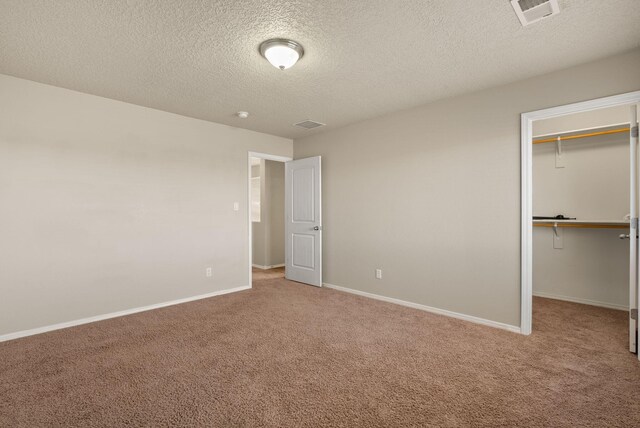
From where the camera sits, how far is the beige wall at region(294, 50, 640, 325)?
310cm

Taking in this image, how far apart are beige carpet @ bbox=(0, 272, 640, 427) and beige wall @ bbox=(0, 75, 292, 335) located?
46 centimetres

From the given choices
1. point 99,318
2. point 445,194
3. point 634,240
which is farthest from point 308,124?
point 634,240

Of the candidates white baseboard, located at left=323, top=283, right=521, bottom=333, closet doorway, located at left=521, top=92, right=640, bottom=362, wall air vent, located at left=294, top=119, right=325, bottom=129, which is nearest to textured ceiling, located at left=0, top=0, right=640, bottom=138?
wall air vent, located at left=294, top=119, right=325, bottom=129

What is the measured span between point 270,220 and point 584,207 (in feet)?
16.8

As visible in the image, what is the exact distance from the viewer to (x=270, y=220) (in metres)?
6.54

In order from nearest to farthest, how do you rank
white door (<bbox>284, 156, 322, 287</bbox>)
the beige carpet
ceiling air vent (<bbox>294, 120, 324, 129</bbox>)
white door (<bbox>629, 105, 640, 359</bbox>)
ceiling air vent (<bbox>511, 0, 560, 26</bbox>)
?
1. the beige carpet
2. ceiling air vent (<bbox>511, 0, 560, 26</bbox>)
3. white door (<bbox>629, 105, 640, 359</bbox>)
4. ceiling air vent (<bbox>294, 120, 324, 129</bbox>)
5. white door (<bbox>284, 156, 322, 287</bbox>)

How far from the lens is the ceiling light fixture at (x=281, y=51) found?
2.36m

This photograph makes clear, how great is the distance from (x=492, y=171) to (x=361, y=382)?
8.10 ft

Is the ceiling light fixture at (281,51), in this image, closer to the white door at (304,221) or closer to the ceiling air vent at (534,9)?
the ceiling air vent at (534,9)

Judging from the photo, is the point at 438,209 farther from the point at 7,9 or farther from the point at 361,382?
the point at 7,9

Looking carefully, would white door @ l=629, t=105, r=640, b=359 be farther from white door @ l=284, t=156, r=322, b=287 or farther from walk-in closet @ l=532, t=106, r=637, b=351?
white door @ l=284, t=156, r=322, b=287

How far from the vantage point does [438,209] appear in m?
3.69

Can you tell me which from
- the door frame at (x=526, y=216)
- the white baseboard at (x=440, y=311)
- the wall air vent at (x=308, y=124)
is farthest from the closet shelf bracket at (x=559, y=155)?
the wall air vent at (x=308, y=124)

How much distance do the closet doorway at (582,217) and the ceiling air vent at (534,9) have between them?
1.66 metres
